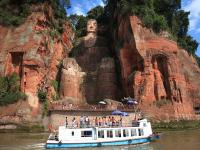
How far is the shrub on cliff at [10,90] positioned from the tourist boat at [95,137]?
1411 centimetres

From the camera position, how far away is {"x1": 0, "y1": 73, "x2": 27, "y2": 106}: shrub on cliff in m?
38.0

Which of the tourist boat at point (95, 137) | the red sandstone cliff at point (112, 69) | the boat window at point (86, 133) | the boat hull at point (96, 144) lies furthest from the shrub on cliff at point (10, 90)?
the boat hull at point (96, 144)

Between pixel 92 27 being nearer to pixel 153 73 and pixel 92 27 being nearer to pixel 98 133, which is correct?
pixel 153 73

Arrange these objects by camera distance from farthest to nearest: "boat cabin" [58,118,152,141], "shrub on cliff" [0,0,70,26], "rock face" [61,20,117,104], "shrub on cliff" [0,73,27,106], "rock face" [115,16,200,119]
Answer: "rock face" [61,20,117,104] → "shrub on cliff" [0,0,70,26] → "rock face" [115,16,200,119] → "shrub on cliff" [0,73,27,106] → "boat cabin" [58,118,152,141]

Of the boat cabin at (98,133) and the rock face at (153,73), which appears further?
the rock face at (153,73)

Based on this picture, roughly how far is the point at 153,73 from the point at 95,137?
19.0 metres

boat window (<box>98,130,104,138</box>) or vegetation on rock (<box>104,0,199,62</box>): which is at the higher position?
vegetation on rock (<box>104,0,199,62</box>)

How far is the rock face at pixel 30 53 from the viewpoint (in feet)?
131

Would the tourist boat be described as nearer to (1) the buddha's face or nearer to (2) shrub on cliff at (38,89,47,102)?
(2) shrub on cliff at (38,89,47,102)

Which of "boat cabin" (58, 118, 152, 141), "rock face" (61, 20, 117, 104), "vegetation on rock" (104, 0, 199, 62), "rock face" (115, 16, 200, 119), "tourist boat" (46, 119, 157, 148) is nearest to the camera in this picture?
"tourist boat" (46, 119, 157, 148)

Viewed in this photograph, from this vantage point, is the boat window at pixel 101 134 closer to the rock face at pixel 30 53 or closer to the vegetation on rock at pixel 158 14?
the rock face at pixel 30 53

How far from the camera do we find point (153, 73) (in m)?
42.3

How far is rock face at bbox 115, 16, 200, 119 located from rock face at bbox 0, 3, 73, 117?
1134 cm

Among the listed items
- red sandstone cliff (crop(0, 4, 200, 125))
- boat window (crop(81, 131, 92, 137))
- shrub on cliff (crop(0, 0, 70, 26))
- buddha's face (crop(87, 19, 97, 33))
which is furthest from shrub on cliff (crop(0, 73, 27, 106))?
buddha's face (crop(87, 19, 97, 33))
